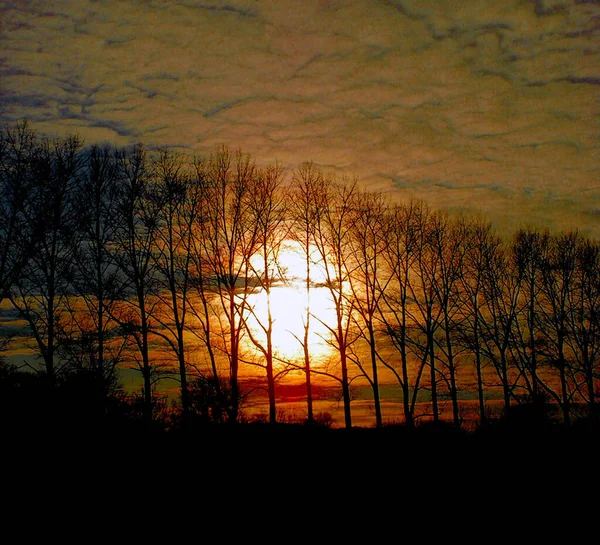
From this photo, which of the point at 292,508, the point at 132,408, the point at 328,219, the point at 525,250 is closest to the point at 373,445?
the point at 292,508

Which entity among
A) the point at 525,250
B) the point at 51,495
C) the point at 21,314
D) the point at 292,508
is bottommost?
the point at 292,508

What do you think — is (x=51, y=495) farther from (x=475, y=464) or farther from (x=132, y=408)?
(x=475, y=464)

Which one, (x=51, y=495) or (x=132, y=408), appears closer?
(x=51, y=495)

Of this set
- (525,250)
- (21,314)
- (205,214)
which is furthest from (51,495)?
(525,250)

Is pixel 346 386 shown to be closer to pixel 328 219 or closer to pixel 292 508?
pixel 328 219

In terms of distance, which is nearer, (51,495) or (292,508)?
(51,495)

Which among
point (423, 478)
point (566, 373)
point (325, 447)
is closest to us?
point (423, 478)

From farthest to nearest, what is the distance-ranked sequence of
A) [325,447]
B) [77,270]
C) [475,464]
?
1. [77,270]
2. [325,447]
3. [475,464]

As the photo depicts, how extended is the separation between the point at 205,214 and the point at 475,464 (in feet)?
75.5

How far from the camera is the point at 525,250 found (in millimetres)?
42781

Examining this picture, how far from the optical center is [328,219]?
120 feet

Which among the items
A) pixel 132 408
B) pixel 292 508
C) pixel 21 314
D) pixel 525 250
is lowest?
pixel 292 508

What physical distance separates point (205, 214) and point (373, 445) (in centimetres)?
1958

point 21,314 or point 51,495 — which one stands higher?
point 21,314
